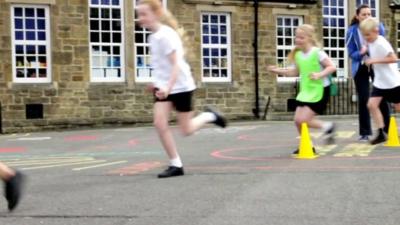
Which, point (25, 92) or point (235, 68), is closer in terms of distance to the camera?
point (25, 92)

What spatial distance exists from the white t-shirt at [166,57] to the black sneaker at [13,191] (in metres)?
2.01

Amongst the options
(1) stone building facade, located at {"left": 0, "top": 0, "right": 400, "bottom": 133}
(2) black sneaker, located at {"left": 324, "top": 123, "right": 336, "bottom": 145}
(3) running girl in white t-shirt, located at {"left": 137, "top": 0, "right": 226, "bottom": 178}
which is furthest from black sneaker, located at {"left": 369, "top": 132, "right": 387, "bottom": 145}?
(1) stone building facade, located at {"left": 0, "top": 0, "right": 400, "bottom": 133}

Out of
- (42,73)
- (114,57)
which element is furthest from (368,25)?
(42,73)

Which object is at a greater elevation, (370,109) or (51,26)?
(51,26)

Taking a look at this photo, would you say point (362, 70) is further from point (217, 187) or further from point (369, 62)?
point (217, 187)

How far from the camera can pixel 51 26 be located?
18.0 meters

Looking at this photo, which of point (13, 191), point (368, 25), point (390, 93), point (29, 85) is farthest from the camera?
point (29, 85)

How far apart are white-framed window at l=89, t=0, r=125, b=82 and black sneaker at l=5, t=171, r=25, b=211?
533 inches

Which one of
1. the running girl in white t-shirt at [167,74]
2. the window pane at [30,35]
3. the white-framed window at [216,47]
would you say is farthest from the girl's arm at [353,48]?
the window pane at [30,35]

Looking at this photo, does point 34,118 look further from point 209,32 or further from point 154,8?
point 154,8

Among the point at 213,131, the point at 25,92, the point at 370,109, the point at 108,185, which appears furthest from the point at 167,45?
the point at 25,92

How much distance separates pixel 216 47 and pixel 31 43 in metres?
5.83

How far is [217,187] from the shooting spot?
623 cm

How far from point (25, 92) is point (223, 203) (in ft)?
43.9
